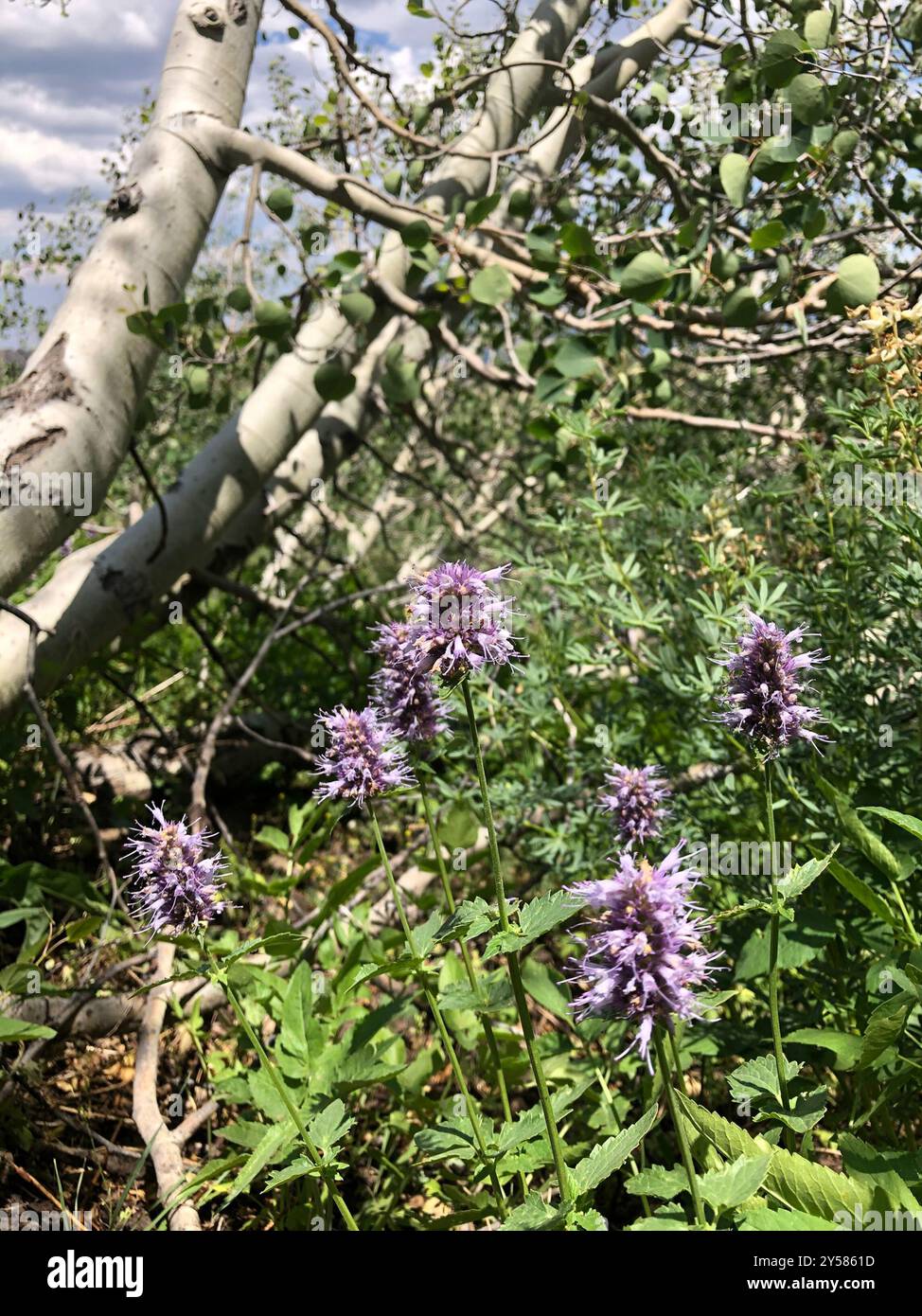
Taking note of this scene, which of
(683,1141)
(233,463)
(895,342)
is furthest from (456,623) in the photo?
(233,463)

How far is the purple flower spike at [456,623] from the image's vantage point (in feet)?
4.19

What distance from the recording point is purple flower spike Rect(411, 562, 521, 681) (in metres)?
1.28

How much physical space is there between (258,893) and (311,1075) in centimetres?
79

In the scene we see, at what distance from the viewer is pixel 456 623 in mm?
1278

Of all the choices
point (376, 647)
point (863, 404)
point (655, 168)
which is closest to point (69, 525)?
point (376, 647)

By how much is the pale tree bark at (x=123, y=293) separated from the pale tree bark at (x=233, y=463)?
14cm

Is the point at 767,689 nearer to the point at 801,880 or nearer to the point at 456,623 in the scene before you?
the point at 801,880

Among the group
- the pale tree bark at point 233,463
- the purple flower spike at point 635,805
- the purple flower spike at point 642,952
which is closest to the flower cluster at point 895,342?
the purple flower spike at point 635,805

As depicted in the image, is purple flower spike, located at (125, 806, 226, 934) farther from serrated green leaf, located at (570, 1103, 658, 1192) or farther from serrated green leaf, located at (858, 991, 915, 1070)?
serrated green leaf, located at (858, 991, 915, 1070)

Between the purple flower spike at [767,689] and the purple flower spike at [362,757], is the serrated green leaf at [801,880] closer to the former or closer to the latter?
the purple flower spike at [767,689]

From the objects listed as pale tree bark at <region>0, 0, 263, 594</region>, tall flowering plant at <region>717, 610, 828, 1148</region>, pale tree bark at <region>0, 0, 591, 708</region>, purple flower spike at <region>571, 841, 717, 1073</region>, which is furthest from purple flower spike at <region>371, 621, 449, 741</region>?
pale tree bark at <region>0, 0, 591, 708</region>

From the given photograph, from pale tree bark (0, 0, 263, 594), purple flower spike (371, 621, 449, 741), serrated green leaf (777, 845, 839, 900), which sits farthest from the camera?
pale tree bark (0, 0, 263, 594)

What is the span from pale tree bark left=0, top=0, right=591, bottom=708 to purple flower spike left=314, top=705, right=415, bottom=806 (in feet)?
4.70

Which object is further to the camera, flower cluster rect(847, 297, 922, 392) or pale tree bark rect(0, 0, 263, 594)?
pale tree bark rect(0, 0, 263, 594)
